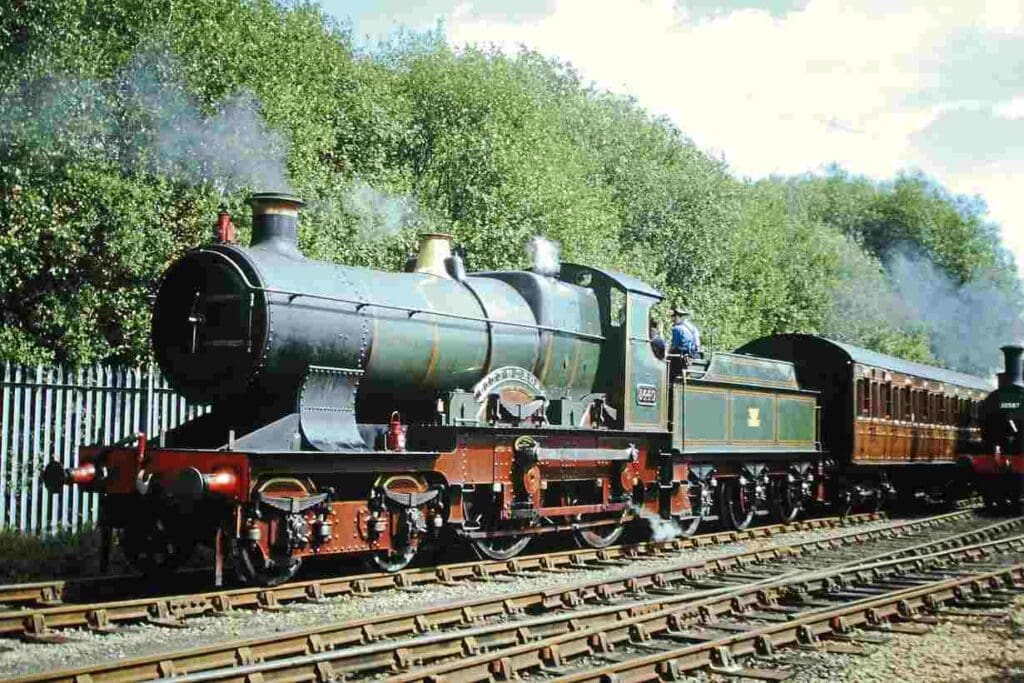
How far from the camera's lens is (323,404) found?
10.3 meters

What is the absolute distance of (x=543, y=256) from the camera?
43.8 feet

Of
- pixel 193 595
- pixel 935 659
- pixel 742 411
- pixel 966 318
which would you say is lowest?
pixel 935 659

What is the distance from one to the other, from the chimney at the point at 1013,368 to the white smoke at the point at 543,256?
14.3 meters

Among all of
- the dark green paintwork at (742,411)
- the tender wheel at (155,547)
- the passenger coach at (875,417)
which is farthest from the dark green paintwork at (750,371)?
the tender wheel at (155,547)

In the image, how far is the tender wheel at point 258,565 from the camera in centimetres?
955

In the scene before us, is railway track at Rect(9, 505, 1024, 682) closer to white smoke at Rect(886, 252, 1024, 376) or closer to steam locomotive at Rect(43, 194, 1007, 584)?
Result: steam locomotive at Rect(43, 194, 1007, 584)

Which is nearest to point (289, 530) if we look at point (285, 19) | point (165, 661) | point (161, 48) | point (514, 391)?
point (165, 661)

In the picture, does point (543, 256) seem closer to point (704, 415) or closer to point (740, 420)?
point (704, 415)

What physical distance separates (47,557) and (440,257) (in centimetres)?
551

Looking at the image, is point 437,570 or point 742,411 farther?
point 742,411

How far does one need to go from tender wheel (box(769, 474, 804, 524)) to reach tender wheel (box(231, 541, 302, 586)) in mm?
10286

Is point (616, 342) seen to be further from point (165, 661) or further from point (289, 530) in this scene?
point (165, 661)

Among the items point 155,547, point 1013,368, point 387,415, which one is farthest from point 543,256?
point 1013,368

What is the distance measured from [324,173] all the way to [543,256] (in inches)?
228
